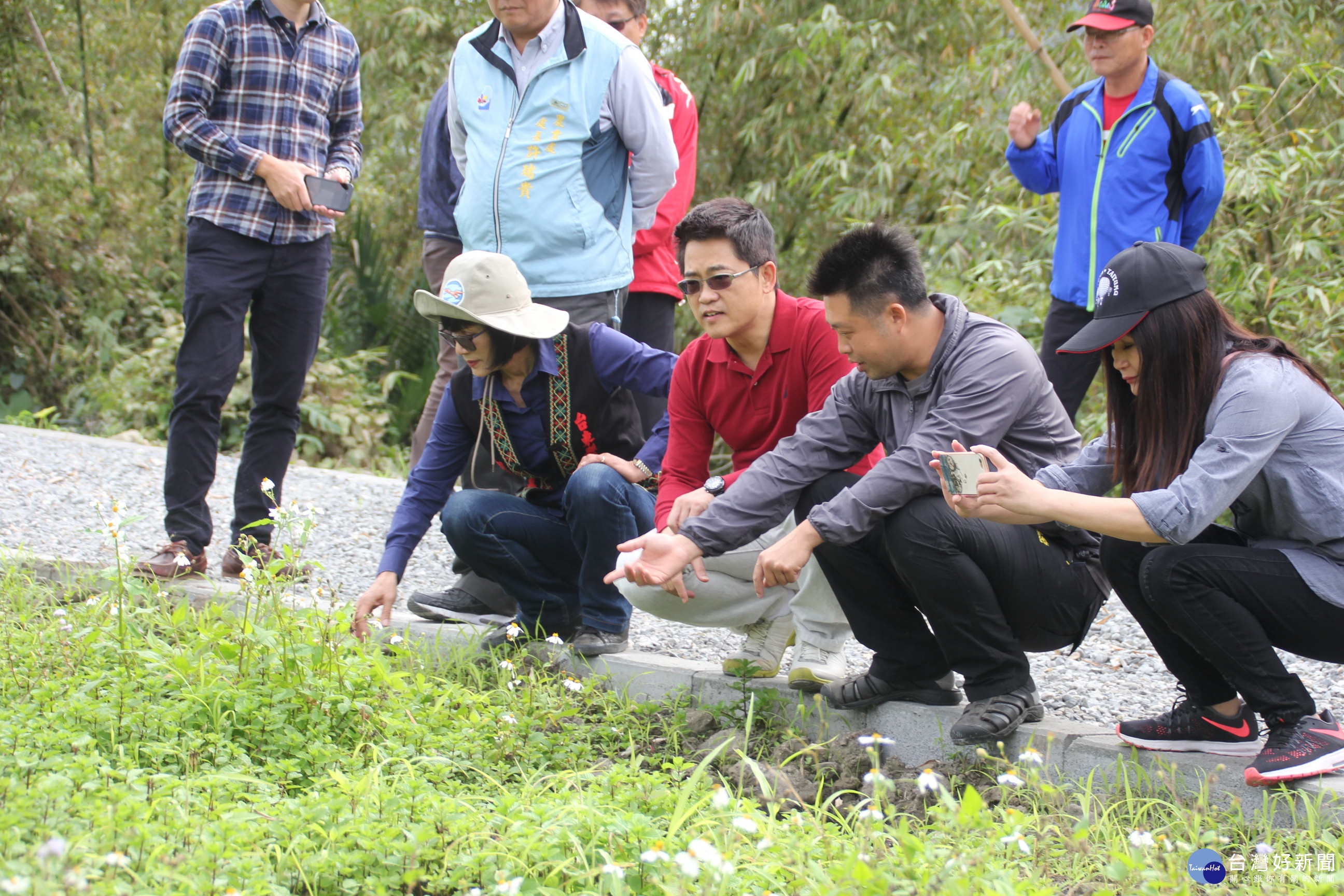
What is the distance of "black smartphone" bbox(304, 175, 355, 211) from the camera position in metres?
4.18

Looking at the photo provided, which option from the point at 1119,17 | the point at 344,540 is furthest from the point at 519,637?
the point at 1119,17

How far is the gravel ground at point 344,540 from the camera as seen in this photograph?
3.71 meters

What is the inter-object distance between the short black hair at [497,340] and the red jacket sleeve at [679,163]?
1270 mm

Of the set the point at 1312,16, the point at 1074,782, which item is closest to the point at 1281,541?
the point at 1074,782

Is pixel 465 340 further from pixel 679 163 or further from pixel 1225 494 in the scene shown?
pixel 1225 494

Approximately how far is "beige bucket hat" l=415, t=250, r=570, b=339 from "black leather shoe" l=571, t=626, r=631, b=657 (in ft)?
2.88

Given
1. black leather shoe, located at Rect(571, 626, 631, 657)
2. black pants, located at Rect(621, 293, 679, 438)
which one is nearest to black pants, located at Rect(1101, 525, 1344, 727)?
black leather shoe, located at Rect(571, 626, 631, 657)

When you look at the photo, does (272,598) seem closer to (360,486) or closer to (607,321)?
(607,321)

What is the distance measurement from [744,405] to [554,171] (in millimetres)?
1196

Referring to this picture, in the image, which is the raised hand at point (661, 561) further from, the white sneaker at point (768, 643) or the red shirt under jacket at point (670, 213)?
the red shirt under jacket at point (670, 213)

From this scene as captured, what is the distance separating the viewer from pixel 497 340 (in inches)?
137

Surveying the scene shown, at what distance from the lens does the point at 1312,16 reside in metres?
6.19

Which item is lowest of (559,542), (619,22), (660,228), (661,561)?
(559,542)

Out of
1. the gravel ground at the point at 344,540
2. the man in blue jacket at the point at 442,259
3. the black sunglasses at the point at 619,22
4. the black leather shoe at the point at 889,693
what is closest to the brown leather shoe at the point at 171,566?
the gravel ground at the point at 344,540
